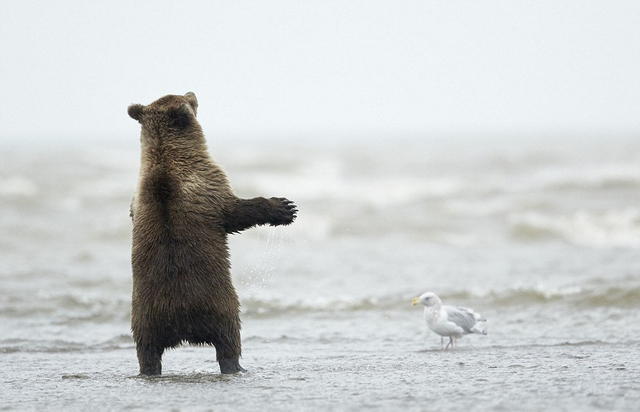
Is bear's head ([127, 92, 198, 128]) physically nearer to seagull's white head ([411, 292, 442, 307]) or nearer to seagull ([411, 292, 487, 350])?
seagull ([411, 292, 487, 350])

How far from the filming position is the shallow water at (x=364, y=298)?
554cm

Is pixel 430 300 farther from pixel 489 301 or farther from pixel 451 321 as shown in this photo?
pixel 489 301

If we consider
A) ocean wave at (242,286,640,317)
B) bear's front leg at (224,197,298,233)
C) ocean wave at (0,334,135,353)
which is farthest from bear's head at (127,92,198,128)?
ocean wave at (242,286,640,317)

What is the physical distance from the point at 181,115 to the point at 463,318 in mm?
4024

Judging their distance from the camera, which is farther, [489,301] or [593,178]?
[593,178]

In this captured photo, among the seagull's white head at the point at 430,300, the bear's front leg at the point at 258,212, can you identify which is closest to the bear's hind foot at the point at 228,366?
the bear's front leg at the point at 258,212

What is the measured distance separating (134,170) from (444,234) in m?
17.6

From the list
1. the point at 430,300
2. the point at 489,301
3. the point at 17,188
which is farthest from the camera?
the point at 17,188

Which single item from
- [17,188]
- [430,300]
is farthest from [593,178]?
[430,300]

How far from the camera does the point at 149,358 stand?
6148mm

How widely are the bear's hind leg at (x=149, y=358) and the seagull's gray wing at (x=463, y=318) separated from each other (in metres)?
3.61

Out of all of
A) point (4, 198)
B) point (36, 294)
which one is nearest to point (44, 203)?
point (4, 198)

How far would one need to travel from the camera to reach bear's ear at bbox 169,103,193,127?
20.5 ft

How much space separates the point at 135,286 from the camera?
6.11 meters
